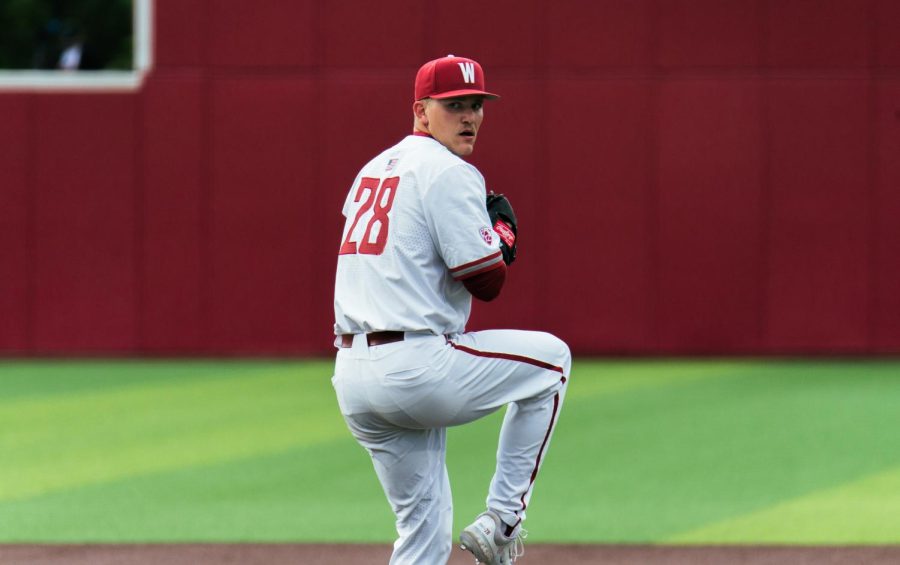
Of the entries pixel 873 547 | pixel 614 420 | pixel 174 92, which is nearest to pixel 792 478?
pixel 873 547

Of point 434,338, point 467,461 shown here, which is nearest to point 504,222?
point 434,338

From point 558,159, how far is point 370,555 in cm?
973

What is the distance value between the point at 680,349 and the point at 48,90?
7.77 m

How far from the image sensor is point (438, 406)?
4789 mm

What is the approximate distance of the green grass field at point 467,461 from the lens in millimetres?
7320

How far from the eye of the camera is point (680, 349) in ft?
52.2

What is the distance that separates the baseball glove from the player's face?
0.21 m

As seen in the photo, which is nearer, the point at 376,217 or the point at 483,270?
the point at 483,270

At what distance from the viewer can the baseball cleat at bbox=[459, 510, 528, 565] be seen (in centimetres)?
483

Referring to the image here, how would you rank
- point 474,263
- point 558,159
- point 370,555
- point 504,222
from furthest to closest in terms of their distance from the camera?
1. point 558,159
2. point 370,555
3. point 504,222
4. point 474,263

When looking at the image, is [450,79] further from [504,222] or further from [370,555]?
[370,555]

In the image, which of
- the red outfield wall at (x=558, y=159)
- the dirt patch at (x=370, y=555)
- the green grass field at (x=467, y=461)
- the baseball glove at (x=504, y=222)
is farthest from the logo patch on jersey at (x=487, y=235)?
the red outfield wall at (x=558, y=159)

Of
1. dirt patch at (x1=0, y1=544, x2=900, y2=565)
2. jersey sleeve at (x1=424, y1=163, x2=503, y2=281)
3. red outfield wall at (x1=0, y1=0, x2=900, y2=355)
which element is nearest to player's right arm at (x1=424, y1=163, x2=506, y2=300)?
jersey sleeve at (x1=424, y1=163, x2=503, y2=281)

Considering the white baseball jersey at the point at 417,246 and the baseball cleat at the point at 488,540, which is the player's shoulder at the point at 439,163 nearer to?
the white baseball jersey at the point at 417,246
